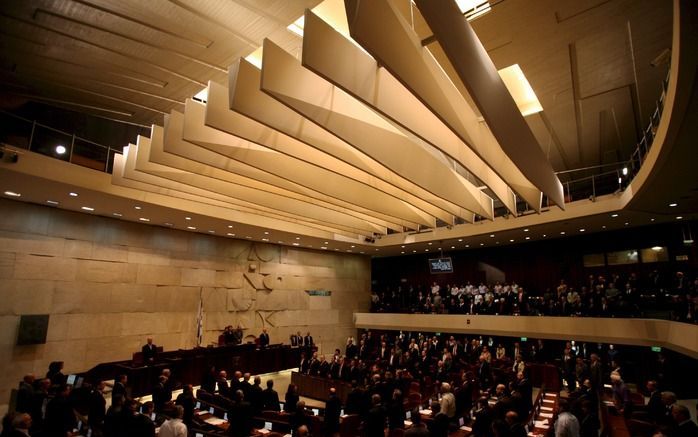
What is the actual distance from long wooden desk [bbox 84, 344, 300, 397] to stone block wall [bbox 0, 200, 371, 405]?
204 centimetres

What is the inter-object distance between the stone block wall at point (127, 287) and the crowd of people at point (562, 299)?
18.9 feet

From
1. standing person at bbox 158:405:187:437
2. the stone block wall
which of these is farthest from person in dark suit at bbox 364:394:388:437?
the stone block wall

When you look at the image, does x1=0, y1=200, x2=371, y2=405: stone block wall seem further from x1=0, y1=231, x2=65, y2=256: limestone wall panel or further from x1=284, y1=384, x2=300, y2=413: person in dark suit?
x1=284, y1=384, x2=300, y2=413: person in dark suit

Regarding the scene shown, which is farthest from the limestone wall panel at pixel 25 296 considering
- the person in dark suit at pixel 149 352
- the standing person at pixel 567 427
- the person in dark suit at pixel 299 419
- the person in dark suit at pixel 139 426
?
the standing person at pixel 567 427

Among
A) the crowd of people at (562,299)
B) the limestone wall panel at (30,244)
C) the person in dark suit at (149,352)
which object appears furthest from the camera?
the crowd of people at (562,299)

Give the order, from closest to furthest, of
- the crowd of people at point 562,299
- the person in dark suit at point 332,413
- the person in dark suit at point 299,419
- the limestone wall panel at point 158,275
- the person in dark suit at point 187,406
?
the person in dark suit at point 299,419
the person in dark suit at point 187,406
the person in dark suit at point 332,413
the crowd of people at point 562,299
the limestone wall panel at point 158,275

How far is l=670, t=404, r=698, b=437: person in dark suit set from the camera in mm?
5332

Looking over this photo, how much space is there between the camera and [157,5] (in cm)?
689

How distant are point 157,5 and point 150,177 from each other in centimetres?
459

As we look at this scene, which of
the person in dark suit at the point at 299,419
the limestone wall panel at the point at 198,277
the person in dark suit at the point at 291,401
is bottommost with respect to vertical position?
the person in dark suit at the point at 291,401

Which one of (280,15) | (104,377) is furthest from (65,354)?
(280,15)

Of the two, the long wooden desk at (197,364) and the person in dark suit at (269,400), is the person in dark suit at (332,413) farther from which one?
the long wooden desk at (197,364)

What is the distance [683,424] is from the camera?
5.44 metres

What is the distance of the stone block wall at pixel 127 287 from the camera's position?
12039mm
